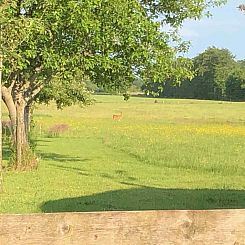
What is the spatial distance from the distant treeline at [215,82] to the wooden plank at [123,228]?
129 metres

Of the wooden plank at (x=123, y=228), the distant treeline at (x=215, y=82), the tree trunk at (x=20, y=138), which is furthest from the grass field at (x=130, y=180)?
the distant treeline at (x=215, y=82)

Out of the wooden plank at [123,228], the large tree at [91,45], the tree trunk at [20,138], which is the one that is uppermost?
the large tree at [91,45]

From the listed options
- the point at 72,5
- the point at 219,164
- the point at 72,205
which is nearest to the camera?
the point at 72,205

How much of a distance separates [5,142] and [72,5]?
23.0 metres

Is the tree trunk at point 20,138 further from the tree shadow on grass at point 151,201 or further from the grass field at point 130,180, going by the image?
the tree shadow on grass at point 151,201

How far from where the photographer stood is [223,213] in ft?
13.6

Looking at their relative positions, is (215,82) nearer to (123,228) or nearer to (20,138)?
(20,138)

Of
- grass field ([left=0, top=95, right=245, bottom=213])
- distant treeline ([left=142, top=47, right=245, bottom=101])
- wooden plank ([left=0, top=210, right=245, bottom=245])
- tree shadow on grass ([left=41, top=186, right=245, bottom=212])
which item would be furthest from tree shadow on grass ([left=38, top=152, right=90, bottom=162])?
distant treeline ([left=142, top=47, right=245, bottom=101])

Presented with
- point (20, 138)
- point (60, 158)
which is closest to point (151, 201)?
point (20, 138)

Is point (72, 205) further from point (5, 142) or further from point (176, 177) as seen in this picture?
point (5, 142)

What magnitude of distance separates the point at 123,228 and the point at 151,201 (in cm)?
1089

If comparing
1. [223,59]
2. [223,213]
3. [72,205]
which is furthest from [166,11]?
[223,59]

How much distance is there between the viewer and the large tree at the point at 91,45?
18.2 m

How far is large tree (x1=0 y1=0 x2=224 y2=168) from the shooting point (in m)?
18.2
